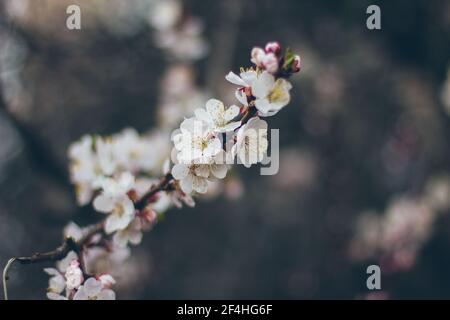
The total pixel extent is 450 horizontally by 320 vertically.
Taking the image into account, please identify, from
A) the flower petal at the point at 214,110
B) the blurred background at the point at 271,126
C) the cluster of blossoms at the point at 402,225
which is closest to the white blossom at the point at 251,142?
the flower petal at the point at 214,110

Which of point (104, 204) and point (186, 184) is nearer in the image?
point (186, 184)

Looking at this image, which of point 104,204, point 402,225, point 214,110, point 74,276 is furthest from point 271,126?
point 74,276

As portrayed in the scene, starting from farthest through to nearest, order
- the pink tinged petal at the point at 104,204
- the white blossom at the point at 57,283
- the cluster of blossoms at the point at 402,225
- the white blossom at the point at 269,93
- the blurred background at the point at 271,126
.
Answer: the blurred background at the point at 271,126 < the cluster of blossoms at the point at 402,225 < the pink tinged petal at the point at 104,204 < the white blossom at the point at 57,283 < the white blossom at the point at 269,93

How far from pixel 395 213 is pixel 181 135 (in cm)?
244

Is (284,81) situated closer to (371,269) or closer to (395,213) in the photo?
(371,269)

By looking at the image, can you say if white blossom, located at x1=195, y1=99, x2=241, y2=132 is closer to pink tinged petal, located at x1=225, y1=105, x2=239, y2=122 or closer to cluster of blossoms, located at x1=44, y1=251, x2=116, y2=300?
pink tinged petal, located at x1=225, y1=105, x2=239, y2=122

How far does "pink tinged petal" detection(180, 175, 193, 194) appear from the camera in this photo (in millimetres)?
1372

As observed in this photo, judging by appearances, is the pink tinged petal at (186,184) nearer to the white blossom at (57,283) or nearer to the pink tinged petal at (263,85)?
the pink tinged petal at (263,85)

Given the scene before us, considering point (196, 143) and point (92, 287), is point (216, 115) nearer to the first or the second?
point (196, 143)

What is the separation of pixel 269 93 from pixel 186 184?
323mm

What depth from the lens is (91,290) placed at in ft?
4.63

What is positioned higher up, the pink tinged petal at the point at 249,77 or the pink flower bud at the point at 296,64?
the pink flower bud at the point at 296,64

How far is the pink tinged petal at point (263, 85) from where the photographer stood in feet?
4.13

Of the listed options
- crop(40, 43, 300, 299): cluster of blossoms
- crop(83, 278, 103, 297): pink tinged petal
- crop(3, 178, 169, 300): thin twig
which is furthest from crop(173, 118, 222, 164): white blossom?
crop(83, 278, 103, 297): pink tinged petal
